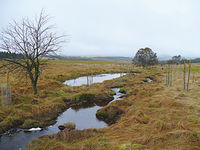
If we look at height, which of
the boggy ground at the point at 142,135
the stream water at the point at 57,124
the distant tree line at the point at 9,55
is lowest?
the stream water at the point at 57,124

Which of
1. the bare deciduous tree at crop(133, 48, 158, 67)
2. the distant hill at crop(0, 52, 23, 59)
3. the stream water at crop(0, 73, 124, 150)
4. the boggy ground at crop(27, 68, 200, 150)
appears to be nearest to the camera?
the boggy ground at crop(27, 68, 200, 150)

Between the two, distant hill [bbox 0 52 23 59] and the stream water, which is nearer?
the stream water

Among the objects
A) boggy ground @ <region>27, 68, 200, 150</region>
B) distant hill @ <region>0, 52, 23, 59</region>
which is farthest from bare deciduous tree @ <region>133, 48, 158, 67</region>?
distant hill @ <region>0, 52, 23, 59</region>

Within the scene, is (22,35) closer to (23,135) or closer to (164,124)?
(23,135)

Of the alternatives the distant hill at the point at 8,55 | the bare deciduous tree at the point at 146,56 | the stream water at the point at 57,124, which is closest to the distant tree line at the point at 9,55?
the distant hill at the point at 8,55

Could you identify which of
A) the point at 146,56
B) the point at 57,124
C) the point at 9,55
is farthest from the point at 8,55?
the point at 146,56

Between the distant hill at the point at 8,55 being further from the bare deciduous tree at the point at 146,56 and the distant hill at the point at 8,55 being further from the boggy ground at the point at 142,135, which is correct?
the bare deciduous tree at the point at 146,56

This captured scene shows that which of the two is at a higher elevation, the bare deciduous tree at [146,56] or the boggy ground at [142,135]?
the bare deciduous tree at [146,56]

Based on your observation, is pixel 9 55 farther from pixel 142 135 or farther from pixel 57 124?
pixel 142 135

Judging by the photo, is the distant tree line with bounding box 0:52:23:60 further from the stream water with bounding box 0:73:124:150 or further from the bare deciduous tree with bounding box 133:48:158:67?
the bare deciduous tree with bounding box 133:48:158:67

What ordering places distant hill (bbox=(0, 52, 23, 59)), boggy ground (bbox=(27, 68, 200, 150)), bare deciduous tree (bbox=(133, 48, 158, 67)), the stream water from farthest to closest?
bare deciduous tree (bbox=(133, 48, 158, 67)) < distant hill (bbox=(0, 52, 23, 59)) < the stream water < boggy ground (bbox=(27, 68, 200, 150))

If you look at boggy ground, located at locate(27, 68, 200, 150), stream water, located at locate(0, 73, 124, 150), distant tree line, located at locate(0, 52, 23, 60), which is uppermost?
distant tree line, located at locate(0, 52, 23, 60)

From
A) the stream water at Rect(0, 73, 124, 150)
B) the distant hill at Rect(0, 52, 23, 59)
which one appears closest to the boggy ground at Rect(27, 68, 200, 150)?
the stream water at Rect(0, 73, 124, 150)

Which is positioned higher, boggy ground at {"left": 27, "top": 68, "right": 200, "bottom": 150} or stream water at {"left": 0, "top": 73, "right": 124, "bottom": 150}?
boggy ground at {"left": 27, "top": 68, "right": 200, "bottom": 150}
